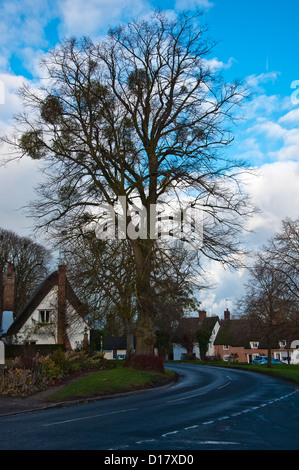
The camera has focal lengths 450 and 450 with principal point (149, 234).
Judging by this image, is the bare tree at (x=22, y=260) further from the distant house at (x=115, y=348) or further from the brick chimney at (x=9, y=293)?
the distant house at (x=115, y=348)

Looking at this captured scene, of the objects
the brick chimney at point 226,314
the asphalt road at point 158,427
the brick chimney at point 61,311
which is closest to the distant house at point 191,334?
the brick chimney at point 226,314

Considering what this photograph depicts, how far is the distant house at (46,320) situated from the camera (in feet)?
139

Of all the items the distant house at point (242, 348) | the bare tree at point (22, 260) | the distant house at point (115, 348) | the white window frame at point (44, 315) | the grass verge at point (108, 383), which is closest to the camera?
the grass verge at point (108, 383)

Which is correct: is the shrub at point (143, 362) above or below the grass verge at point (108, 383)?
above

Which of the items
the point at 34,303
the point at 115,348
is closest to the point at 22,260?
the point at 34,303

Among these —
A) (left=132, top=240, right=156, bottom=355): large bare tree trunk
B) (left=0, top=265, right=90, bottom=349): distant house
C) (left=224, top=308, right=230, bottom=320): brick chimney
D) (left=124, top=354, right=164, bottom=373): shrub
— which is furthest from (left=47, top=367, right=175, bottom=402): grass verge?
(left=224, top=308, right=230, bottom=320): brick chimney

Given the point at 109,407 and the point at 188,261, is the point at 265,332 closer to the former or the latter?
the point at 188,261

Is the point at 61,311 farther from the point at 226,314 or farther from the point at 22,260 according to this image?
the point at 226,314

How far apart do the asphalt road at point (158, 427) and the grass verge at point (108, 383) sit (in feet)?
6.85

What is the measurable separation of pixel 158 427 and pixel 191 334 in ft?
237

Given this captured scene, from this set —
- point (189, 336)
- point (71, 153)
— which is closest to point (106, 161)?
point (71, 153)

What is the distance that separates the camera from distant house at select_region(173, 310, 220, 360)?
262 feet

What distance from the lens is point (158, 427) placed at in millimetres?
9555
